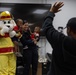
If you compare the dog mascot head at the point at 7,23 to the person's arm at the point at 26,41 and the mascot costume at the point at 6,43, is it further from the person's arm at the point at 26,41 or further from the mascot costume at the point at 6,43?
the person's arm at the point at 26,41

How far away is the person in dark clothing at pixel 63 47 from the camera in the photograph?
1.37m

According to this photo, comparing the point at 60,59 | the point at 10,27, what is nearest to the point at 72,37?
the point at 60,59

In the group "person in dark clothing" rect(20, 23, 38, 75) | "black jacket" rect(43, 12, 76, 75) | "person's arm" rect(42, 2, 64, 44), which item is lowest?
"person in dark clothing" rect(20, 23, 38, 75)

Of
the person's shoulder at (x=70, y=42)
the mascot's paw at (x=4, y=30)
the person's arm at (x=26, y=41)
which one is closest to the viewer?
the person's shoulder at (x=70, y=42)

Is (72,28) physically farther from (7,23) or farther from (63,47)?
(7,23)

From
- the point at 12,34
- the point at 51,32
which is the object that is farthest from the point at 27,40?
the point at 51,32

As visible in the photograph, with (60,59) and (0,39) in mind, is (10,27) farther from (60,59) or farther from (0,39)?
(60,59)

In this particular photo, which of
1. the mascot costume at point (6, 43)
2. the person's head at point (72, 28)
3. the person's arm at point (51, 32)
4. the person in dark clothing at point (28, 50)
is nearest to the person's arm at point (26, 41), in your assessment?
the person in dark clothing at point (28, 50)

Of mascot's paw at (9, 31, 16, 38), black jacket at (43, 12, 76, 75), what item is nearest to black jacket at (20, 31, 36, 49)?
mascot's paw at (9, 31, 16, 38)

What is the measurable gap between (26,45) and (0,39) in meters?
0.64

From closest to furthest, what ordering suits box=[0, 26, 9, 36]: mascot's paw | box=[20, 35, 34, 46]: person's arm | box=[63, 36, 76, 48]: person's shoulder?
box=[63, 36, 76, 48]: person's shoulder < box=[0, 26, 9, 36]: mascot's paw < box=[20, 35, 34, 46]: person's arm

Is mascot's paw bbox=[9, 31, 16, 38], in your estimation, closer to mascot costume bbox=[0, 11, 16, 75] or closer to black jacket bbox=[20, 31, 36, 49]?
mascot costume bbox=[0, 11, 16, 75]

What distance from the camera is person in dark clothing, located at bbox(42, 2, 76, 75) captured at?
1.37 m

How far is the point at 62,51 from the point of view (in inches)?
56.0
